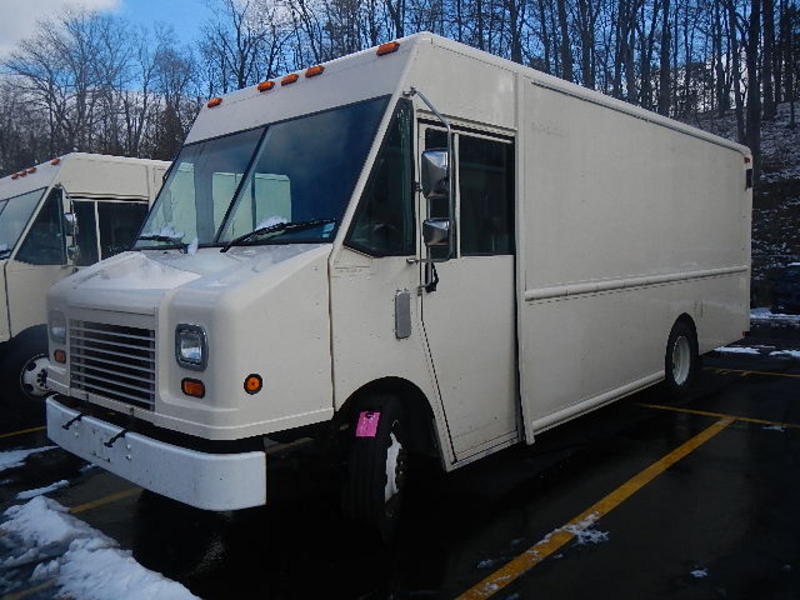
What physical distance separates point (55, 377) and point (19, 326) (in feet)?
11.3

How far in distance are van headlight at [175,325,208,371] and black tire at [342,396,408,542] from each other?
3.35ft

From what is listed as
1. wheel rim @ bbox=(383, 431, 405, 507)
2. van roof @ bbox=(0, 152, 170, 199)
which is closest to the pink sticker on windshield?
wheel rim @ bbox=(383, 431, 405, 507)

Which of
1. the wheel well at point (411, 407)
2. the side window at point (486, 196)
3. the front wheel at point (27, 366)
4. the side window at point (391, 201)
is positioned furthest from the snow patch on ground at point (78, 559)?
the front wheel at point (27, 366)

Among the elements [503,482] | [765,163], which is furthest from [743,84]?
[503,482]

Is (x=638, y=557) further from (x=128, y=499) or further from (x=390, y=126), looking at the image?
(x=128, y=499)

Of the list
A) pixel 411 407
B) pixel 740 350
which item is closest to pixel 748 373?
pixel 740 350

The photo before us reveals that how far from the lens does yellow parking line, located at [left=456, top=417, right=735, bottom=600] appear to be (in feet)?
12.1

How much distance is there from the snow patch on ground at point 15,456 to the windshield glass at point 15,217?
238 centimetres

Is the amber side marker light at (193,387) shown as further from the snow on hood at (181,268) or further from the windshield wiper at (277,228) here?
the windshield wiper at (277,228)

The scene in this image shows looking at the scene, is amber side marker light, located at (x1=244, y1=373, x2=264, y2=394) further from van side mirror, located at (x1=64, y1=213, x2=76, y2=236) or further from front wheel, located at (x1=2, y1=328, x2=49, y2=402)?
van side mirror, located at (x1=64, y1=213, x2=76, y2=236)

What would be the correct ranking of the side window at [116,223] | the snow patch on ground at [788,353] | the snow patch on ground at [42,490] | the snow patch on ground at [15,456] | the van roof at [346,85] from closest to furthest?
the van roof at [346,85]
the snow patch on ground at [42,490]
the snow patch on ground at [15,456]
the side window at [116,223]
the snow patch on ground at [788,353]

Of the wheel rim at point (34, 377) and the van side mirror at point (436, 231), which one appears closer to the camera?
the van side mirror at point (436, 231)

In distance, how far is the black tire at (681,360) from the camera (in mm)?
7602

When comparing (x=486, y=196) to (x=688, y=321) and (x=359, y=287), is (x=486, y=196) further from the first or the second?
(x=688, y=321)
